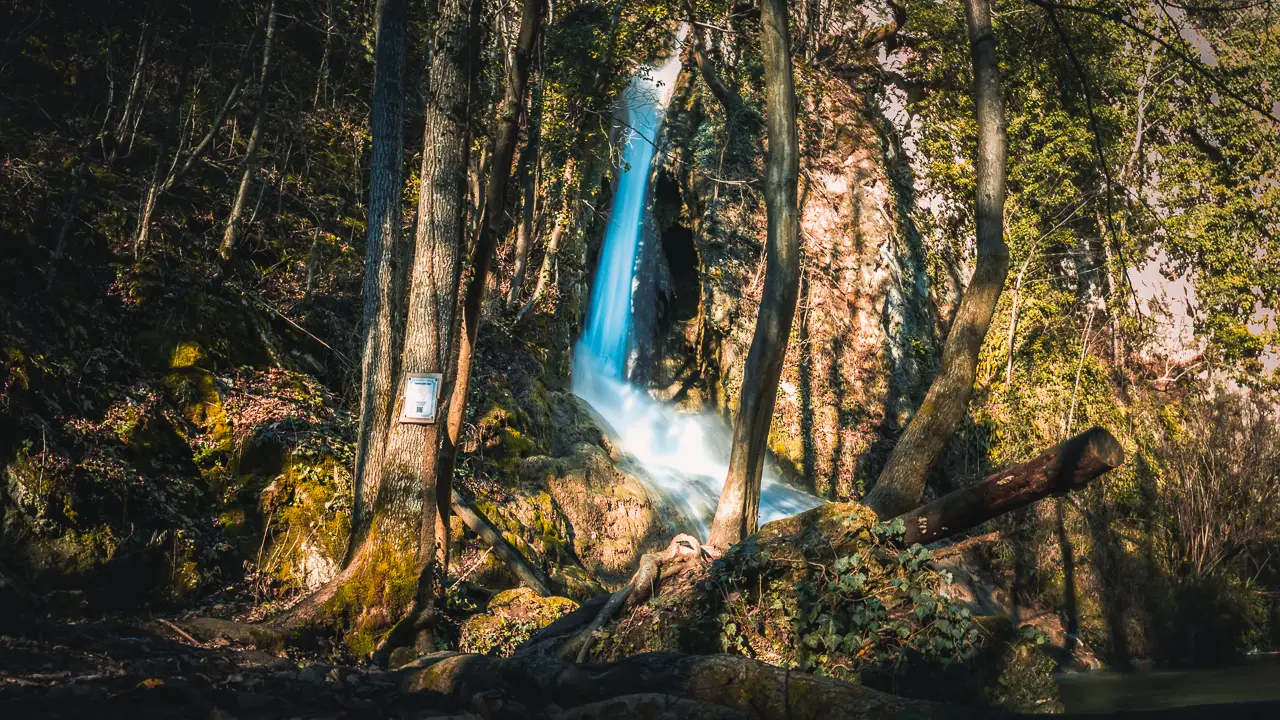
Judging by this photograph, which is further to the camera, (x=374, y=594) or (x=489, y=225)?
(x=489, y=225)

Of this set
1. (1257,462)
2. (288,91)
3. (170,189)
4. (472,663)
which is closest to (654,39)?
(288,91)

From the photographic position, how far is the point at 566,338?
18547mm

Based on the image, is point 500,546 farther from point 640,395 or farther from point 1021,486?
point 640,395

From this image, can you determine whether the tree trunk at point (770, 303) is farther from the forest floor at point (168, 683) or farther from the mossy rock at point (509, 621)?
the forest floor at point (168, 683)

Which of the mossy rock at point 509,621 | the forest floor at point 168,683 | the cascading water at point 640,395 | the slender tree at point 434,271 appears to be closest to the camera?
the forest floor at point 168,683

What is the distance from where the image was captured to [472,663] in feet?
15.0

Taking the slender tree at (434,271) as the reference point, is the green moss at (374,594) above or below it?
below

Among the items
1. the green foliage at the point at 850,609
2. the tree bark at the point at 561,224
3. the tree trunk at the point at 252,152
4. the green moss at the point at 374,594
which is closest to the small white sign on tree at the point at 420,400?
the green moss at the point at 374,594

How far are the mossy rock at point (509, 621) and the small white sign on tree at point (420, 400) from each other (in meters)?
1.87

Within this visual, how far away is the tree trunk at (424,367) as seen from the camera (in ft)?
21.0

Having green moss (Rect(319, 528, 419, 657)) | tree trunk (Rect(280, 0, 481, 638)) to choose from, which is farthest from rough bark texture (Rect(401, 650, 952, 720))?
tree trunk (Rect(280, 0, 481, 638))

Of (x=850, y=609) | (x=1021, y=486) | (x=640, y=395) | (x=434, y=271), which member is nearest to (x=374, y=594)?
(x=434, y=271)

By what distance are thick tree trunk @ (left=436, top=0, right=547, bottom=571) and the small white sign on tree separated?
103 cm

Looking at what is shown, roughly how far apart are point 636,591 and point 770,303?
2.93m
